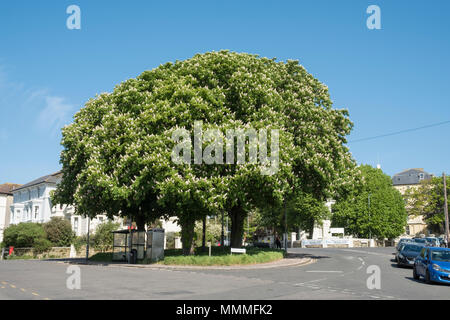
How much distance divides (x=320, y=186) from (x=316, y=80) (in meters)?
8.66

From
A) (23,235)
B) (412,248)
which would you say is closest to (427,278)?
(412,248)

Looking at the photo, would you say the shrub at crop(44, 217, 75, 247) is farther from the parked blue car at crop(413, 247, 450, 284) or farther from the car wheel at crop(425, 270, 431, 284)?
the car wheel at crop(425, 270, 431, 284)

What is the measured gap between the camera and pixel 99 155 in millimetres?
27797

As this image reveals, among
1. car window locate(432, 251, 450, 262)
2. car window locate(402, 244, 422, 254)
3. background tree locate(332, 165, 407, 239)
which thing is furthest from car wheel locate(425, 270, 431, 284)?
background tree locate(332, 165, 407, 239)

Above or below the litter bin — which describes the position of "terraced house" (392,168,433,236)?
above

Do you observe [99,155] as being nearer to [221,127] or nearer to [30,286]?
[221,127]

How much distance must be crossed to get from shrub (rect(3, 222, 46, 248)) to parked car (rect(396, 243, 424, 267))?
42816mm

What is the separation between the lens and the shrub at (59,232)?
53562 mm

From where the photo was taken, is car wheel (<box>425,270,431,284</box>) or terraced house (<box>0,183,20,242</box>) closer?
car wheel (<box>425,270,431,284</box>)

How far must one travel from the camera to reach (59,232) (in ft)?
177

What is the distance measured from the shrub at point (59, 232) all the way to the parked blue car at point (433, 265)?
152 feet

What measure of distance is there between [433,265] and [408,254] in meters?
9.09

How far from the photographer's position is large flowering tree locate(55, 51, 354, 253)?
80.5 feet
